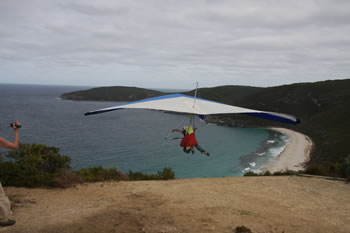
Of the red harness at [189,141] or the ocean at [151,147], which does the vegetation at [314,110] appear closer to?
the ocean at [151,147]

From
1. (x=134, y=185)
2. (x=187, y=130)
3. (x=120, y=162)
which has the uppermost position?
(x=187, y=130)

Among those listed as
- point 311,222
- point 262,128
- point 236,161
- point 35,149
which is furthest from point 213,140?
point 311,222

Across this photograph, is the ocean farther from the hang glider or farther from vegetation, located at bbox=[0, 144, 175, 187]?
the hang glider

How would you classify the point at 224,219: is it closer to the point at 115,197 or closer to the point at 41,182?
the point at 115,197

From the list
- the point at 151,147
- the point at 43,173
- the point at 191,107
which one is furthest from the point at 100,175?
the point at 151,147

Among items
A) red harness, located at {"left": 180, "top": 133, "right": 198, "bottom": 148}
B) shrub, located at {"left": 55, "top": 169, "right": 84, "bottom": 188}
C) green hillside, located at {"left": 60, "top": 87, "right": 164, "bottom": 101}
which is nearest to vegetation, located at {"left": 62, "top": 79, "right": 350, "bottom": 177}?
shrub, located at {"left": 55, "top": 169, "right": 84, "bottom": 188}

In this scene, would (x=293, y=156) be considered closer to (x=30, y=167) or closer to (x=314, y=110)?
(x=314, y=110)

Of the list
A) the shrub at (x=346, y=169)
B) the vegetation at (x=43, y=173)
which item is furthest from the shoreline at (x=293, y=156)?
the vegetation at (x=43, y=173)
